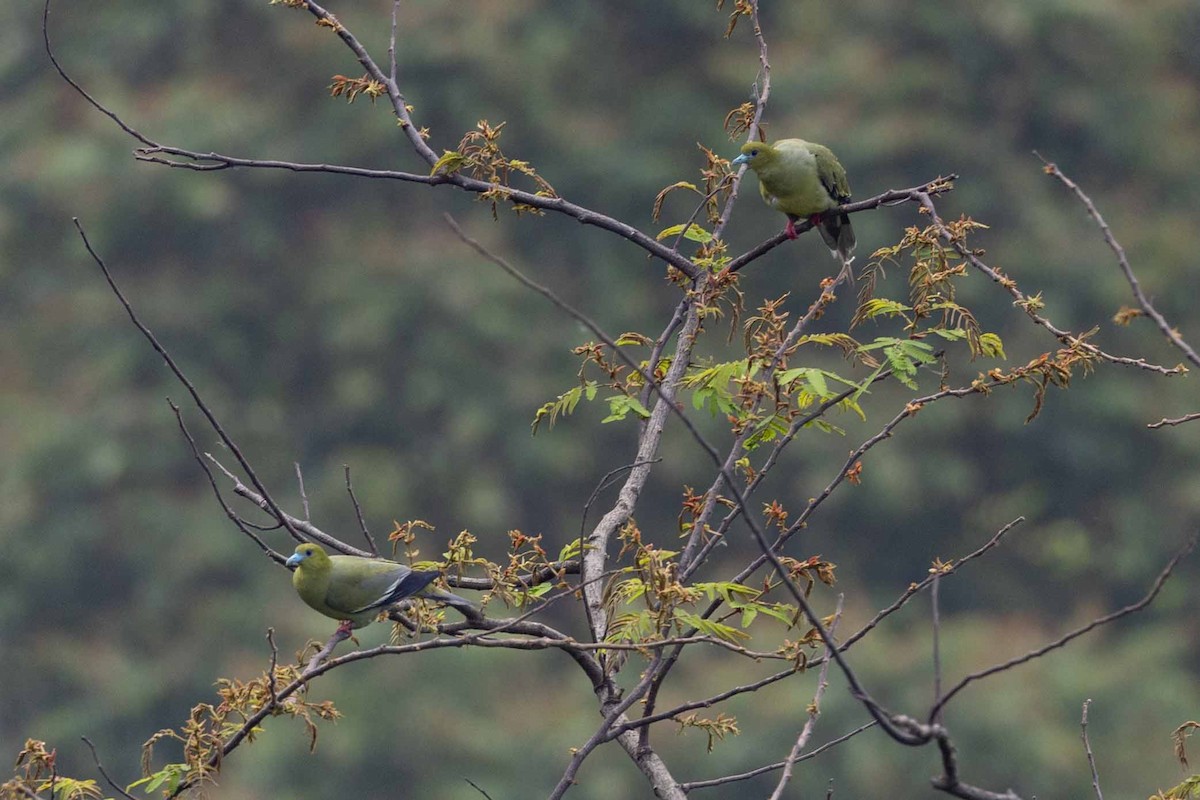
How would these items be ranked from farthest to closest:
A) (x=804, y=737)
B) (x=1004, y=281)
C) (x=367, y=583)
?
(x=367, y=583) → (x=1004, y=281) → (x=804, y=737)

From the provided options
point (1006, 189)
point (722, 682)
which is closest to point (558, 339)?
point (722, 682)

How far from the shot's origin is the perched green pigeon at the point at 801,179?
4.37 metres

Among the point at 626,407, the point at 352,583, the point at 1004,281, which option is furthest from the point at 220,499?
the point at 1004,281

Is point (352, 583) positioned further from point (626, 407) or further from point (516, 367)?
point (516, 367)

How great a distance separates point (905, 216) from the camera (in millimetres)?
16453

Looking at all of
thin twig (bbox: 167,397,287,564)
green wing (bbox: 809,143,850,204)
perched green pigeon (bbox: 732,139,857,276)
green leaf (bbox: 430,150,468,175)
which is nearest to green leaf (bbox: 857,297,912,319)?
green leaf (bbox: 430,150,468,175)

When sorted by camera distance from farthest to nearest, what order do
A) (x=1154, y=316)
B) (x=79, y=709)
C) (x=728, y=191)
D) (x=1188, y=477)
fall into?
(x=1188, y=477)
(x=79, y=709)
(x=728, y=191)
(x=1154, y=316)

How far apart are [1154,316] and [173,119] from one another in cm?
1542

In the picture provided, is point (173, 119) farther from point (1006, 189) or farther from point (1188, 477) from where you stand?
point (1188, 477)

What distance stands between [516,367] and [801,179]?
477 inches

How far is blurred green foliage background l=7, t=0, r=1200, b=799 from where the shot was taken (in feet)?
49.9

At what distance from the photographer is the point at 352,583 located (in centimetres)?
352

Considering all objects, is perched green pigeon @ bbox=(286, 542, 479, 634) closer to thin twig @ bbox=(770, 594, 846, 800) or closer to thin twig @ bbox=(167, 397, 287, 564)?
thin twig @ bbox=(167, 397, 287, 564)

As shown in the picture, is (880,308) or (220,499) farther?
(880,308)
